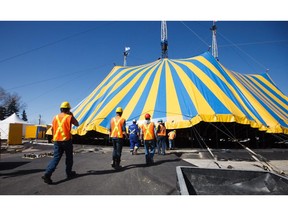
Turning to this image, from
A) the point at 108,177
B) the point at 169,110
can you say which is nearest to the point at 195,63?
the point at 169,110

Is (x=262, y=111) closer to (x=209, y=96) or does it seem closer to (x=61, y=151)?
(x=209, y=96)

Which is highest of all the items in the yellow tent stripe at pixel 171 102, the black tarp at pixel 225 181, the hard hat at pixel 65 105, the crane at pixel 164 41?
the crane at pixel 164 41

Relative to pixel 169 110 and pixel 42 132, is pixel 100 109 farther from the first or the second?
pixel 42 132

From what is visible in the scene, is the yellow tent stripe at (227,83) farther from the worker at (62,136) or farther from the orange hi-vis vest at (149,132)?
the worker at (62,136)

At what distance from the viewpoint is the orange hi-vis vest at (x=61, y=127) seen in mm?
2893

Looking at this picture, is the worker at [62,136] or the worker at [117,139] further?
the worker at [117,139]

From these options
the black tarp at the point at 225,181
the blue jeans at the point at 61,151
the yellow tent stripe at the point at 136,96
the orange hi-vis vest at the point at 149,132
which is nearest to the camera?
the black tarp at the point at 225,181

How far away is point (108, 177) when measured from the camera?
9.80 ft

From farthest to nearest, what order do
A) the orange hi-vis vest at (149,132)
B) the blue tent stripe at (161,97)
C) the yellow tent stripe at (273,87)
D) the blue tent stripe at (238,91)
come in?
the yellow tent stripe at (273,87) < the blue tent stripe at (161,97) < the blue tent stripe at (238,91) < the orange hi-vis vest at (149,132)

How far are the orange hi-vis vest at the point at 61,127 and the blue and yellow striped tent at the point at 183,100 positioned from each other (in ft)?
15.7

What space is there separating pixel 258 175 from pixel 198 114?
5.10m

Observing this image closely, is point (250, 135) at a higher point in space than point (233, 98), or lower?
lower

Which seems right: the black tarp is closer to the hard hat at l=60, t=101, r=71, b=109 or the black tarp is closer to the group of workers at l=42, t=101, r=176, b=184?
the group of workers at l=42, t=101, r=176, b=184

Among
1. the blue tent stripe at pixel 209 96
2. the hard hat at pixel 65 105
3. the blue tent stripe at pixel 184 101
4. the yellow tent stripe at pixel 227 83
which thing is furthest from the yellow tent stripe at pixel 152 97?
the hard hat at pixel 65 105
